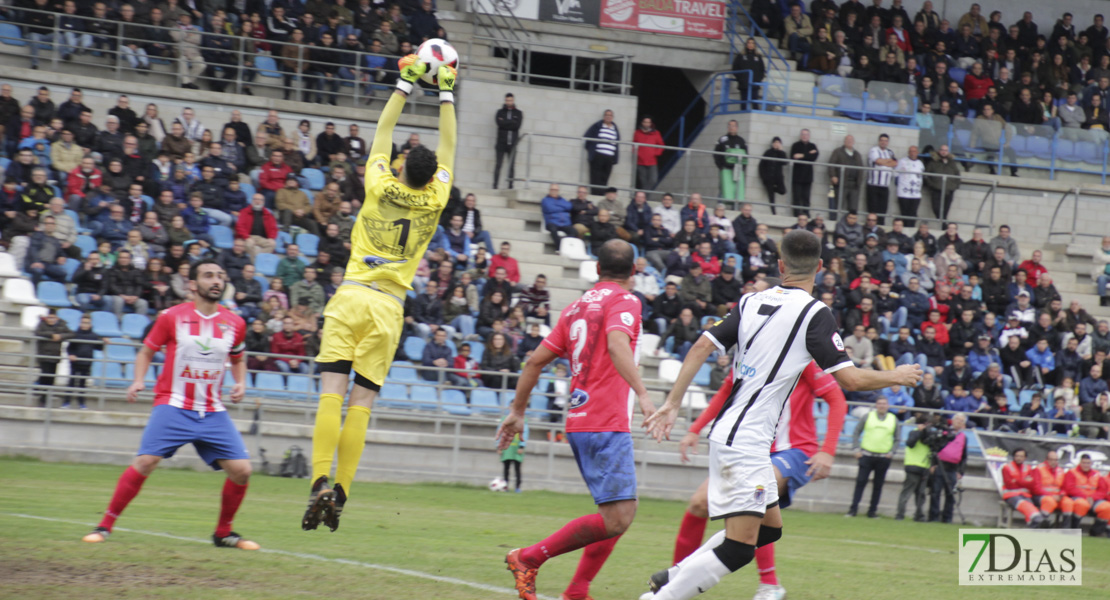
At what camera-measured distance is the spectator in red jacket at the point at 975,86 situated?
95.2 ft

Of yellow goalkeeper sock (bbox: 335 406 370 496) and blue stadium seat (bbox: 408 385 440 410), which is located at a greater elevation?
yellow goalkeeper sock (bbox: 335 406 370 496)

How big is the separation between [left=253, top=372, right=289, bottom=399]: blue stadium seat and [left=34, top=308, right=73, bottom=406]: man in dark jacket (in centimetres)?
270

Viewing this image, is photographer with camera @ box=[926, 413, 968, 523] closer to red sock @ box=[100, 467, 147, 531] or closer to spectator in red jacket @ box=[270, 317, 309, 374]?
spectator in red jacket @ box=[270, 317, 309, 374]

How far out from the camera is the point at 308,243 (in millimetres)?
19438

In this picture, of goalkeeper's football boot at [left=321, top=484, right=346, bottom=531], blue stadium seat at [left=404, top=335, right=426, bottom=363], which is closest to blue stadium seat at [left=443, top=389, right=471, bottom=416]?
blue stadium seat at [left=404, top=335, right=426, bottom=363]

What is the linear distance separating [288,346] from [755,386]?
41.2 feet

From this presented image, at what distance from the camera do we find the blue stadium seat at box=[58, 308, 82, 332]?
669 inches

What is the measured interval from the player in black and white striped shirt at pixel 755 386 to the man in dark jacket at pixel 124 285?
1306 cm

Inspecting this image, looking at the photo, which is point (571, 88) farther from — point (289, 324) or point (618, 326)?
point (618, 326)

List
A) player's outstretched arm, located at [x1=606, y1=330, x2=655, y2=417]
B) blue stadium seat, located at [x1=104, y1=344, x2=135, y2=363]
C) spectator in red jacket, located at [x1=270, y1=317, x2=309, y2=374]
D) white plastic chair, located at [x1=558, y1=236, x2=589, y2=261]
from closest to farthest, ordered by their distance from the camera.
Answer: player's outstretched arm, located at [x1=606, y1=330, x2=655, y2=417]
blue stadium seat, located at [x1=104, y1=344, x2=135, y2=363]
spectator in red jacket, located at [x1=270, y1=317, x2=309, y2=374]
white plastic chair, located at [x1=558, y1=236, x2=589, y2=261]

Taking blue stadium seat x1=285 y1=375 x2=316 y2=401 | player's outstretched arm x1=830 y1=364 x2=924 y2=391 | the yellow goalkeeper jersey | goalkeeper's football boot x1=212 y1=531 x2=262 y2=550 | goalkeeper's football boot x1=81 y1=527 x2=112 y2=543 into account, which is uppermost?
the yellow goalkeeper jersey

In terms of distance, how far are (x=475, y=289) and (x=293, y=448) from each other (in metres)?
4.23

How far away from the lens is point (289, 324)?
57.1ft

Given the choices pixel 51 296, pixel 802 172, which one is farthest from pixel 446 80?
pixel 802 172
